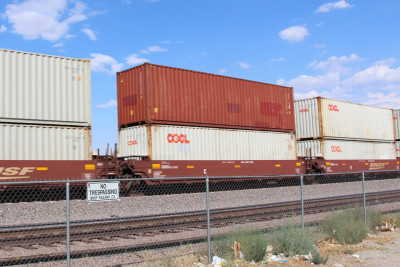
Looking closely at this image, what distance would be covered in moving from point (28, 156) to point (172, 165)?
5.41 metres

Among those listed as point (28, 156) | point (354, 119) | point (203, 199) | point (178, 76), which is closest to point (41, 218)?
point (28, 156)

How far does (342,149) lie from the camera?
78.2 ft

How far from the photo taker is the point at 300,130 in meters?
24.2

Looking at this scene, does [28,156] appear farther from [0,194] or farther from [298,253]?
[298,253]

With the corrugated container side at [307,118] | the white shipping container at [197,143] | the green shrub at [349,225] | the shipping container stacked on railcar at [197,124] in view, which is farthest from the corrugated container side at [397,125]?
the green shrub at [349,225]

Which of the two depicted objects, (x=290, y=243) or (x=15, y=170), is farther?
(x=15, y=170)

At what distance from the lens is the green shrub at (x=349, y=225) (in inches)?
312

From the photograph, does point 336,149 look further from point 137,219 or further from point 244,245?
point 244,245

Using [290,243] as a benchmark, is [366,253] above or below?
below

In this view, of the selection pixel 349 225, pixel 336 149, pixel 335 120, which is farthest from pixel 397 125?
pixel 349 225

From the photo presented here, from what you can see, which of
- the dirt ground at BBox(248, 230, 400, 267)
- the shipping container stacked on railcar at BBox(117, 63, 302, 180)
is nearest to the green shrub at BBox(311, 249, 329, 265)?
the dirt ground at BBox(248, 230, 400, 267)

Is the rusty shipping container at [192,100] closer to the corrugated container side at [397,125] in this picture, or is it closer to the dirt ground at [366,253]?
the dirt ground at [366,253]

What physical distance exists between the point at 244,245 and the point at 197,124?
34.9 feet

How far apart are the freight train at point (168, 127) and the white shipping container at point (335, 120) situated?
70 mm
